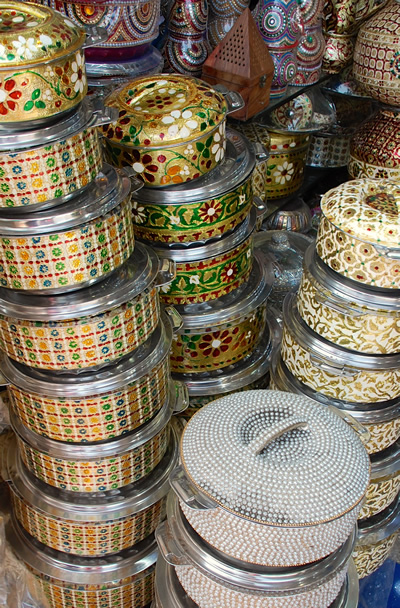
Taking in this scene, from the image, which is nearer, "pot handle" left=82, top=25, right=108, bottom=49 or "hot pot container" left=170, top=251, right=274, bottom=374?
"pot handle" left=82, top=25, right=108, bottom=49

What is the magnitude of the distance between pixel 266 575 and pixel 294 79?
5.53 ft

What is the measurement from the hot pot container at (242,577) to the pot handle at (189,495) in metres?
0.12

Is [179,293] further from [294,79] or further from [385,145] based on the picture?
[385,145]

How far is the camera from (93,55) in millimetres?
1599

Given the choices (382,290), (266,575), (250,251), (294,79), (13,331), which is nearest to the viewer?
(266,575)

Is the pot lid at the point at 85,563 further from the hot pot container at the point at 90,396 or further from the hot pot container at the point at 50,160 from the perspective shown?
the hot pot container at the point at 50,160

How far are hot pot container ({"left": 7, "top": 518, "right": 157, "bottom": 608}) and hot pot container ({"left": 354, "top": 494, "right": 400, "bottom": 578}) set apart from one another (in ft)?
1.85

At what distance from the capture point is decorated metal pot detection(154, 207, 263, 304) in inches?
59.5

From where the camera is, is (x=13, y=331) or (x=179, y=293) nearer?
(x=13, y=331)

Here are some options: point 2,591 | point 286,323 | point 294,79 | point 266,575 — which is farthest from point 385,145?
point 2,591

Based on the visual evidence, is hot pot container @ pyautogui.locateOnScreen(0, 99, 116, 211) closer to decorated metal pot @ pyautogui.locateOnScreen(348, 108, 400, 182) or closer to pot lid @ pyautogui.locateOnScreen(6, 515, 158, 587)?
pot lid @ pyautogui.locateOnScreen(6, 515, 158, 587)

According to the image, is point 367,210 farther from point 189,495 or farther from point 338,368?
point 189,495

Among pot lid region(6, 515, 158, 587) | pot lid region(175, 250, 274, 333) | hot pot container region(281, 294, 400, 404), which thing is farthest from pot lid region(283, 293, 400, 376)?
pot lid region(6, 515, 158, 587)

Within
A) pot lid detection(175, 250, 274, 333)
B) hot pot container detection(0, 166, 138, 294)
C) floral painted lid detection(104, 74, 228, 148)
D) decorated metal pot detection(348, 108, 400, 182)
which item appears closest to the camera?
hot pot container detection(0, 166, 138, 294)
